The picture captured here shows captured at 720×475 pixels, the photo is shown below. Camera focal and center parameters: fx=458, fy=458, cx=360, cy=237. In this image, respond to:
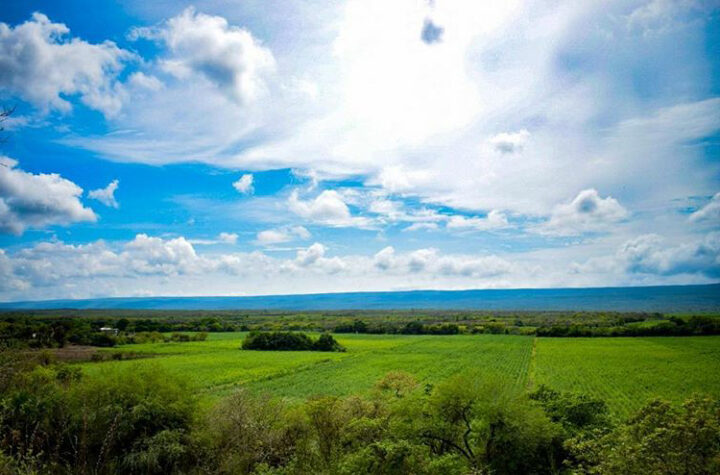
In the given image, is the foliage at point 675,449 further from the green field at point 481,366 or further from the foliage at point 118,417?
the green field at point 481,366

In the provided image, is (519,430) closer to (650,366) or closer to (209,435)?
(209,435)


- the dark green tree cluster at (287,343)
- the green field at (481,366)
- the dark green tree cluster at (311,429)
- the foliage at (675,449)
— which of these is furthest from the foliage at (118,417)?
the dark green tree cluster at (287,343)

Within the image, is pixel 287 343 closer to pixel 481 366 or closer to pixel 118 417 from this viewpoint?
pixel 481 366

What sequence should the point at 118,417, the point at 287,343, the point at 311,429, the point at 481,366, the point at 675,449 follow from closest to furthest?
the point at 675,449 → the point at 118,417 → the point at 311,429 → the point at 481,366 → the point at 287,343

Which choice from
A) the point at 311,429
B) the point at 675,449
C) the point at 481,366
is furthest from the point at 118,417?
the point at 481,366

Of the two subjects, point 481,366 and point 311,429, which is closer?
point 311,429

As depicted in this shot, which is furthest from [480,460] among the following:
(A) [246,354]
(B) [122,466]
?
(A) [246,354]

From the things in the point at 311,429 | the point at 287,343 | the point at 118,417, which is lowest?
the point at 287,343
